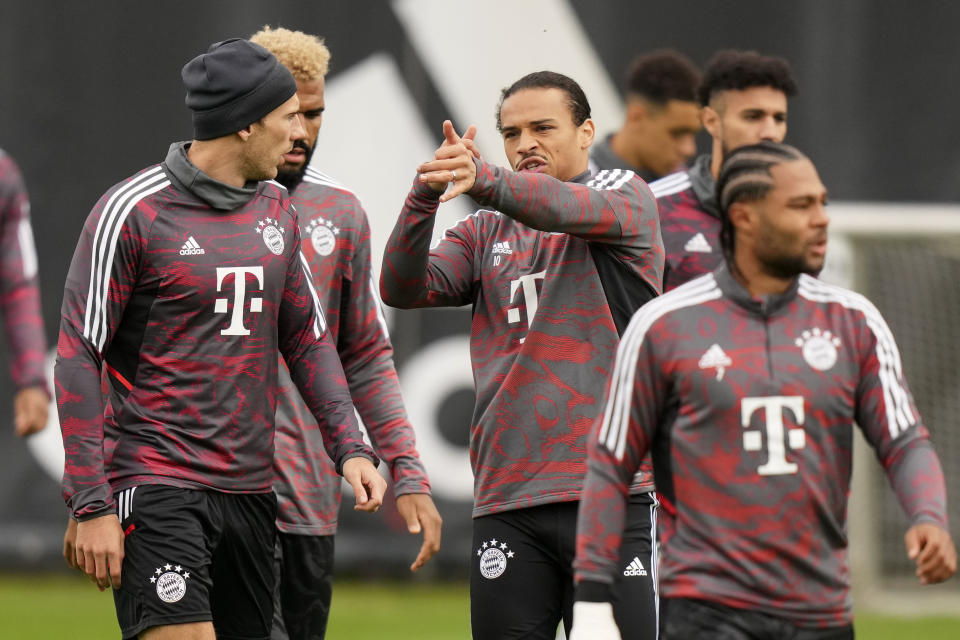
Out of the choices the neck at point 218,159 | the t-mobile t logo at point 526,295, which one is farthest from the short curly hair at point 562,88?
the neck at point 218,159

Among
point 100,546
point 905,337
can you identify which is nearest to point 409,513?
point 100,546

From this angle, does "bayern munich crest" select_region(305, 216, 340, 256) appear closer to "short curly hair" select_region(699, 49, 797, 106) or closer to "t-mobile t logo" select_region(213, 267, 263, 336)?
"t-mobile t logo" select_region(213, 267, 263, 336)

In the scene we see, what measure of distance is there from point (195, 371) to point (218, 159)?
2.06 ft

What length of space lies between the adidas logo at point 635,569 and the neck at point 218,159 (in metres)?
1.60

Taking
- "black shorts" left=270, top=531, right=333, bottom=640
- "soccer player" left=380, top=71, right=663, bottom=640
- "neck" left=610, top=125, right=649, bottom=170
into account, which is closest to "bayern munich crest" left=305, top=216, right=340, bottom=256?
"soccer player" left=380, top=71, right=663, bottom=640

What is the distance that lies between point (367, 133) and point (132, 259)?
16.9ft

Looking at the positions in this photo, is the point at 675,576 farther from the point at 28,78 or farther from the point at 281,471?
the point at 28,78

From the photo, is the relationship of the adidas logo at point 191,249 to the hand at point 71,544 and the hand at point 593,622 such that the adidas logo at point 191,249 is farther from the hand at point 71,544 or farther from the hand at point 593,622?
the hand at point 593,622

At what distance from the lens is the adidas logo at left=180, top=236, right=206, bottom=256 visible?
174 inches

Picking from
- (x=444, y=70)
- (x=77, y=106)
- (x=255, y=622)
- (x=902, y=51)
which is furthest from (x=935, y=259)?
(x=255, y=622)

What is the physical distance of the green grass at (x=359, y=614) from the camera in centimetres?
839

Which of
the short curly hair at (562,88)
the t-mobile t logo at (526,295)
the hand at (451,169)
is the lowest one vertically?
the t-mobile t logo at (526,295)

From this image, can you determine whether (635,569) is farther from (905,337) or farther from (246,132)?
(905,337)

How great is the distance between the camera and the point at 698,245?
18.6 ft
